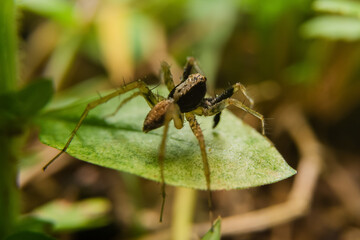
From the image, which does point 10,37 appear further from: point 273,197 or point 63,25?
point 63,25

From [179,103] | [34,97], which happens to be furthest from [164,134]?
[34,97]

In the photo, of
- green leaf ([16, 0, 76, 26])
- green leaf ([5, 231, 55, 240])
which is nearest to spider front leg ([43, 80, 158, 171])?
green leaf ([5, 231, 55, 240])

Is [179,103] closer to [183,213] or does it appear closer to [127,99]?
[127,99]

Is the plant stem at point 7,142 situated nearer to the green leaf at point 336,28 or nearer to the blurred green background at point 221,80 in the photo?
the blurred green background at point 221,80

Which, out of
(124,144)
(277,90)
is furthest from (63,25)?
(124,144)

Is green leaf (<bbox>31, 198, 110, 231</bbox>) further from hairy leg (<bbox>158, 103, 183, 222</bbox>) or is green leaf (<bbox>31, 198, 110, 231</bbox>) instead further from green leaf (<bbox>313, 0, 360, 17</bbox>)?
green leaf (<bbox>313, 0, 360, 17</bbox>)

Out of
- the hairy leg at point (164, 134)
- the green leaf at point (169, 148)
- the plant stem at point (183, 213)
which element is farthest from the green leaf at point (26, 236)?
the plant stem at point (183, 213)

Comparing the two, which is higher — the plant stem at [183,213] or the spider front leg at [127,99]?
the spider front leg at [127,99]

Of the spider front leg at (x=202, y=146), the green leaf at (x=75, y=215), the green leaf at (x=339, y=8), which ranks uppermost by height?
the green leaf at (x=339, y=8)

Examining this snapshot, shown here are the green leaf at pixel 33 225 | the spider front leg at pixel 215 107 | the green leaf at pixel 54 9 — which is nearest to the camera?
the green leaf at pixel 33 225
